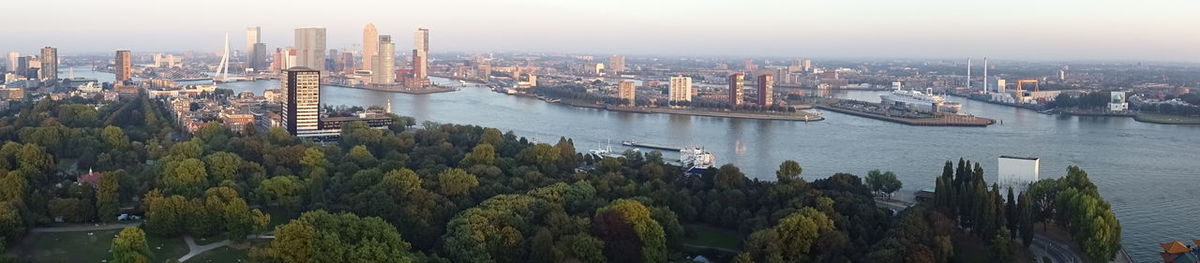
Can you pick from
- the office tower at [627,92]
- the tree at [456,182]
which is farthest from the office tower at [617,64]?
the tree at [456,182]

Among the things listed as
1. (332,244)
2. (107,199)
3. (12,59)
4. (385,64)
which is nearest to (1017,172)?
(332,244)

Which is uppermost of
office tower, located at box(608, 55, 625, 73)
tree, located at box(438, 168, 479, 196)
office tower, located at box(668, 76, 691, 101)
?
office tower, located at box(608, 55, 625, 73)

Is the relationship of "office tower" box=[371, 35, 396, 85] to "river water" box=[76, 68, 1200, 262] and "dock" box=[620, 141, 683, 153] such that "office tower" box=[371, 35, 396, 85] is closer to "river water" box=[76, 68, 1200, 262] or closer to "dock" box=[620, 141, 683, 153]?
"river water" box=[76, 68, 1200, 262]

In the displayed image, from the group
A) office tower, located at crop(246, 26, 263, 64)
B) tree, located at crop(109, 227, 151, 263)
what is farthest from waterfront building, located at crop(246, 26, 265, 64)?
tree, located at crop(109, 227, 151, 263)

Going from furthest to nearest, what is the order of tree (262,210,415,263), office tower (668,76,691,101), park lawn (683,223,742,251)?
1. office tower (668,76,691,101)
2. park lawn (683,223,742,251)
3. tree (262,210,415,263)

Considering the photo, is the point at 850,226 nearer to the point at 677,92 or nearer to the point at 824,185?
the point at 824,185

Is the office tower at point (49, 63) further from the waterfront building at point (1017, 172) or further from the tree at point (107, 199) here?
the waterfront building at point (1017, 172)

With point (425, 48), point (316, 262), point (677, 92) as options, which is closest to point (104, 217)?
point (316, 262)

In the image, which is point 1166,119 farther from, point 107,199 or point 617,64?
point 617,64
